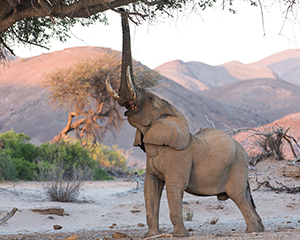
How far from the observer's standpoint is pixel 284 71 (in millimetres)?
129625

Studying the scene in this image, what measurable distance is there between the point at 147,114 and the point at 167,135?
0.45 m

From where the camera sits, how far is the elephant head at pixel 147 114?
528cm

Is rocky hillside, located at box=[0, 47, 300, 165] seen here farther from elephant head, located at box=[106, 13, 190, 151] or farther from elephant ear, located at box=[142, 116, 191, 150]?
elephant ear, located at box=[142, 116, 191, 150]

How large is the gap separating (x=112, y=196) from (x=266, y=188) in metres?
4.42

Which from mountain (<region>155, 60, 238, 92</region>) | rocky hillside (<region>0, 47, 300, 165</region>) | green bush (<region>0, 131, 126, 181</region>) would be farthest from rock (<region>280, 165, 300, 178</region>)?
mountain (<region>155, 60, 238, 92</region>)

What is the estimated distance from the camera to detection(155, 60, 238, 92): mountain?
10015cm

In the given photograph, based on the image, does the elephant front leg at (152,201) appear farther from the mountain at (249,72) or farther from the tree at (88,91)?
the mountain at (249,72)

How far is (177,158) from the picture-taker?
5336 mm

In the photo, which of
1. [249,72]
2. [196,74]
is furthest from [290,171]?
[249,72]

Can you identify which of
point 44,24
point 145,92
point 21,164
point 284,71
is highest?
point 284,71

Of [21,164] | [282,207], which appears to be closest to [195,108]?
[21,164]

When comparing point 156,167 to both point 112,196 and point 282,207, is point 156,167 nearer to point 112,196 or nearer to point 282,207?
point 282,207

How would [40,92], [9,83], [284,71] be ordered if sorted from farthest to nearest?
[284,71] < [9,83] < [40,92]

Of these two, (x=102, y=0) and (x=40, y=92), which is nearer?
(x=102, y=0)
